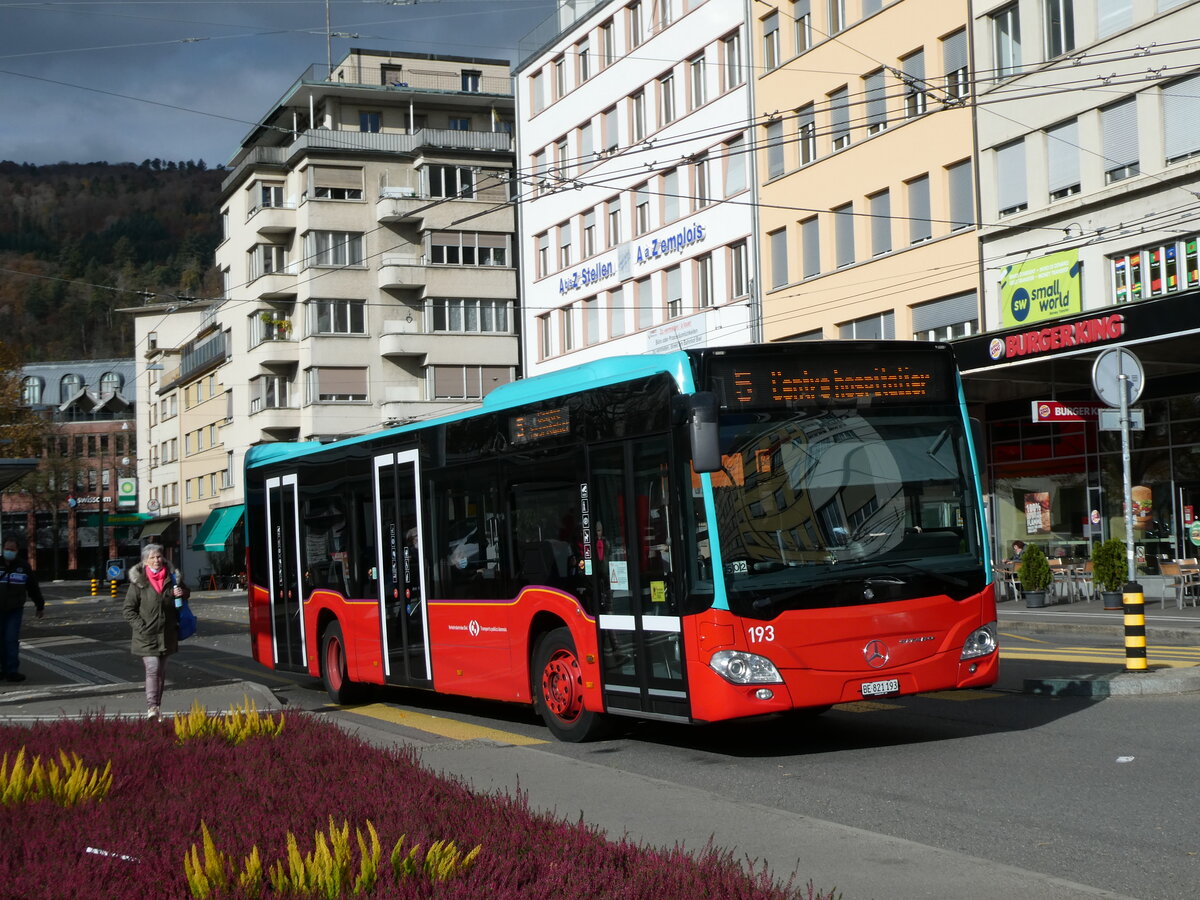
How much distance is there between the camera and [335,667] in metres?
17.0

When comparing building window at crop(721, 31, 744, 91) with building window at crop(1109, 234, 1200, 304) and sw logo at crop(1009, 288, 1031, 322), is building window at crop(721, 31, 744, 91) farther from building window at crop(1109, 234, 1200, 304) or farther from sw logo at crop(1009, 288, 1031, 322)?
building window at crop(1109, 234, 1200, 304)

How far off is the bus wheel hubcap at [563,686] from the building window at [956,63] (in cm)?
2503

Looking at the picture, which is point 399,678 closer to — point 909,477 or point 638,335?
point 909,477

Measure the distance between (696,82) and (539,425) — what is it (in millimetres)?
34353

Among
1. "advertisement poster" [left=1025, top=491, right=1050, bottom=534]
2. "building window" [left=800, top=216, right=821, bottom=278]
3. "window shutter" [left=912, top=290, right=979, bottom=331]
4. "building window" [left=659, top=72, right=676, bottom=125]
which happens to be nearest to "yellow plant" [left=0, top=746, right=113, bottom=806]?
"advertisement poster" [left=1025, top=491, right=1050, bottom=534]

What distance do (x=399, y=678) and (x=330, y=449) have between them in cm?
302

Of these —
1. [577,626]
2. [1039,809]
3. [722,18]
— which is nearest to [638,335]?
[722,18]

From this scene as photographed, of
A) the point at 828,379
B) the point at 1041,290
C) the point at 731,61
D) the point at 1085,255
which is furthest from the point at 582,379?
the point at 731,61

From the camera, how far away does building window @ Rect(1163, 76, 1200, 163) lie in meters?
28.2

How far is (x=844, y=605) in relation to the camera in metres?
10.6

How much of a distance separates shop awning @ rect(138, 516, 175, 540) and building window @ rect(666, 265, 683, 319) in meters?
53.4

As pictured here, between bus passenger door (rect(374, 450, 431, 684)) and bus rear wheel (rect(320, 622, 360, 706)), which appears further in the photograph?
bus rear wheel (rect(320, 622, 360, 706))

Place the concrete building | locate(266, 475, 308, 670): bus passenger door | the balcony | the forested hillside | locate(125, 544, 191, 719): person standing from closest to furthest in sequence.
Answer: locate(125, 544, 191, 719): person standing < locate(266, 475, 308, 670): bus passenger door < the balcony < the concrete building < the forested hillside

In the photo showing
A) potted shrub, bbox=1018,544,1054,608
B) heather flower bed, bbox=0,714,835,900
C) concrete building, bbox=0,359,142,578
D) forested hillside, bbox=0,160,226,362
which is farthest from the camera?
forested hillside, bbox=0,160,226,362
